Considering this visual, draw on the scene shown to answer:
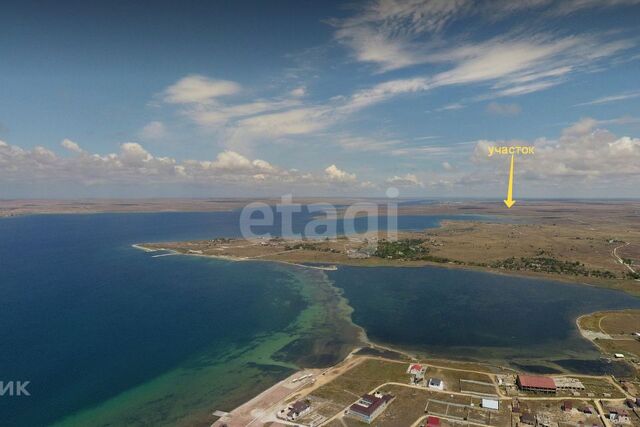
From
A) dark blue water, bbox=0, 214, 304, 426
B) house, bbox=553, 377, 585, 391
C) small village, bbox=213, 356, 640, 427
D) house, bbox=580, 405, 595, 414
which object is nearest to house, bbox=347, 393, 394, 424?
small village, bbox=213, 356, 640, 427

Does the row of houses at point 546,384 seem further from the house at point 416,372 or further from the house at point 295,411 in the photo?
the house at point 295,411

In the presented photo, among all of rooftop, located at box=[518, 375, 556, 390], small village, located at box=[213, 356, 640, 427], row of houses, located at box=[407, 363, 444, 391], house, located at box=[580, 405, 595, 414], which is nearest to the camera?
→ small village, located at box=[213, 356, 640, 427]

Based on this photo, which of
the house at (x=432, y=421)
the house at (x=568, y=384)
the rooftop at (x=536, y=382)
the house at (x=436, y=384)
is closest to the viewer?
the house at (x=432, y=421)

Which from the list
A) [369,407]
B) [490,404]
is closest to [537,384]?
[490,404]

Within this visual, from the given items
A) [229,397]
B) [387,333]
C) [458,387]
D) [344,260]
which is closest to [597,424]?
[458,387]

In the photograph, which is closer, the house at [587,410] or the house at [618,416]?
the house at [618,416]

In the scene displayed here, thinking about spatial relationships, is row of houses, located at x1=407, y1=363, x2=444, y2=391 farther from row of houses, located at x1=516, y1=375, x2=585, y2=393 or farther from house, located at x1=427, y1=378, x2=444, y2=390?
row of houses, located at x1=516, y1=375, x2=585, y2=393

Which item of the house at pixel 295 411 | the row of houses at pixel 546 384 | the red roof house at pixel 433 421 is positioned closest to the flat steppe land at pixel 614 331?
the row of houses at pixel 546 384
